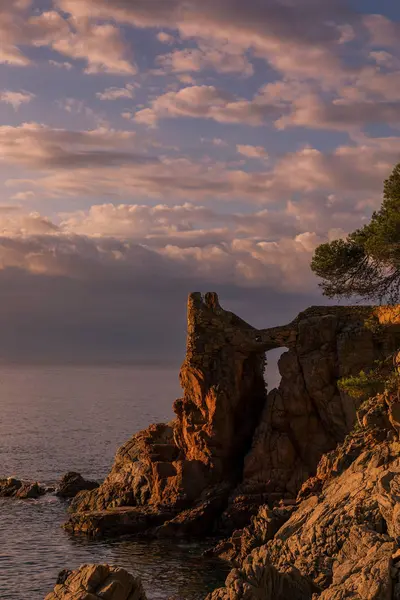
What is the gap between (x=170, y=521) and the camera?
208 ft

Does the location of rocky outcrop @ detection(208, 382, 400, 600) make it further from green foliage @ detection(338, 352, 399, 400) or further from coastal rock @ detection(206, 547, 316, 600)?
green foliage @ detection(338, 352, 399, 400)

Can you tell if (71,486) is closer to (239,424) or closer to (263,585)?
(239,424)

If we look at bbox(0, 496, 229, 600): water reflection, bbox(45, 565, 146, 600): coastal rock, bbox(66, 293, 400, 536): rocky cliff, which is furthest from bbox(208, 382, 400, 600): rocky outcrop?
bbox(66, 293, 400, 536): rocky cliff

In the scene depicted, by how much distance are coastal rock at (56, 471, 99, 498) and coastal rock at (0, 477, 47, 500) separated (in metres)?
2.19

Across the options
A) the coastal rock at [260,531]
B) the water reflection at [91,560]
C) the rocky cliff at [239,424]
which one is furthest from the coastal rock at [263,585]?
the rocky cliff at [239,424]

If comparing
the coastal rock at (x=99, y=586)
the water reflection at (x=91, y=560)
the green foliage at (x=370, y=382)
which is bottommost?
the water reflection at (x=91, y=560)

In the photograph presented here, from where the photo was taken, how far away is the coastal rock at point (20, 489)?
3196 inches

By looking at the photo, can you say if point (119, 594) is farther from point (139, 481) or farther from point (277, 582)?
point (139, 481)

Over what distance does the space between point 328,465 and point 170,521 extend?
54.3 feet

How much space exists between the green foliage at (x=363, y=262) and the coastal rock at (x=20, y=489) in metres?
38.5

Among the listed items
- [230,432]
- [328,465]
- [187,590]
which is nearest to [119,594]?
[187,590]

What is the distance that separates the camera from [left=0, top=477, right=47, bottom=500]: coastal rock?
81188mm

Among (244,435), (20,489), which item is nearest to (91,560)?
(244,435)

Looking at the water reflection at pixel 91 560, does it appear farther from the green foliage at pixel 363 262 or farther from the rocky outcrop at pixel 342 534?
the green foliage at pixel 363 262
